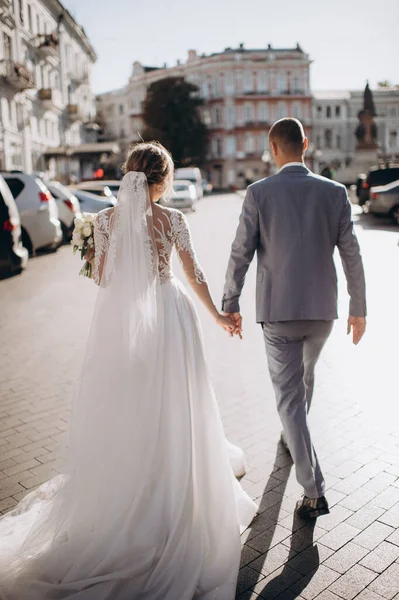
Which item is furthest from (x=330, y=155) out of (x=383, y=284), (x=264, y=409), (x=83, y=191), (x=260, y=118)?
(x=264, y=409)

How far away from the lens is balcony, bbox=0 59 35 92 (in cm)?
2956

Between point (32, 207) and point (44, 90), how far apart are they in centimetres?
2966

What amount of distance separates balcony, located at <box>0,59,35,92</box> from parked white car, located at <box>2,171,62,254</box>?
15.0m

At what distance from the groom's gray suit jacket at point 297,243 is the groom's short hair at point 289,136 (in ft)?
0.43

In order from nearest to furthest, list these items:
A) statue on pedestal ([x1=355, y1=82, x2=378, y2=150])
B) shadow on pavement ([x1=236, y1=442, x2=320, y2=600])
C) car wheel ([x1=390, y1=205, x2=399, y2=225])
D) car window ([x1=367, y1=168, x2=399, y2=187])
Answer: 1. shadow on pavement ([x1=236, y1=442, x2=320, y2=600])
2. car wheel ([x1=390, y1=205, x2=399, y2=225])
3. car window ([x1=367, y1=168, x2=399, y2=187])
4. statue on pedestal ([x1=355, y1=82, x2=378, y2=150])

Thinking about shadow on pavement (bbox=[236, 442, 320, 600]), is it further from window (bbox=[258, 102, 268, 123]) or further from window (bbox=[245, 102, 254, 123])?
window (bbox=[258, 102, 268, 123])

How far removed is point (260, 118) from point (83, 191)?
60883 millimetres

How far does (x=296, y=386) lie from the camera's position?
3.65 metres

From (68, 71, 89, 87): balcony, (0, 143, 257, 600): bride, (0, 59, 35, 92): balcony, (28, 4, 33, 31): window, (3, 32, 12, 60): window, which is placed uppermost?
(68, 71, 89, 87): balcony

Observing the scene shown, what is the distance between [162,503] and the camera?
3172 mm

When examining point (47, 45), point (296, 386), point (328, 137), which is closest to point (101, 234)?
point (296, 386)

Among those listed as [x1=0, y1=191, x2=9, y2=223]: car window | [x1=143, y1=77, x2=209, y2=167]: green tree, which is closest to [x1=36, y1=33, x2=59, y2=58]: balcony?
[x1=0, y1=191, x2=9, y2=223]: car window

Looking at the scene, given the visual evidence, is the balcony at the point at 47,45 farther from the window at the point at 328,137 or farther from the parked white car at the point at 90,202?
the window at the point at 328,137

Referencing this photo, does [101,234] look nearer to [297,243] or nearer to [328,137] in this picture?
[297,243]
